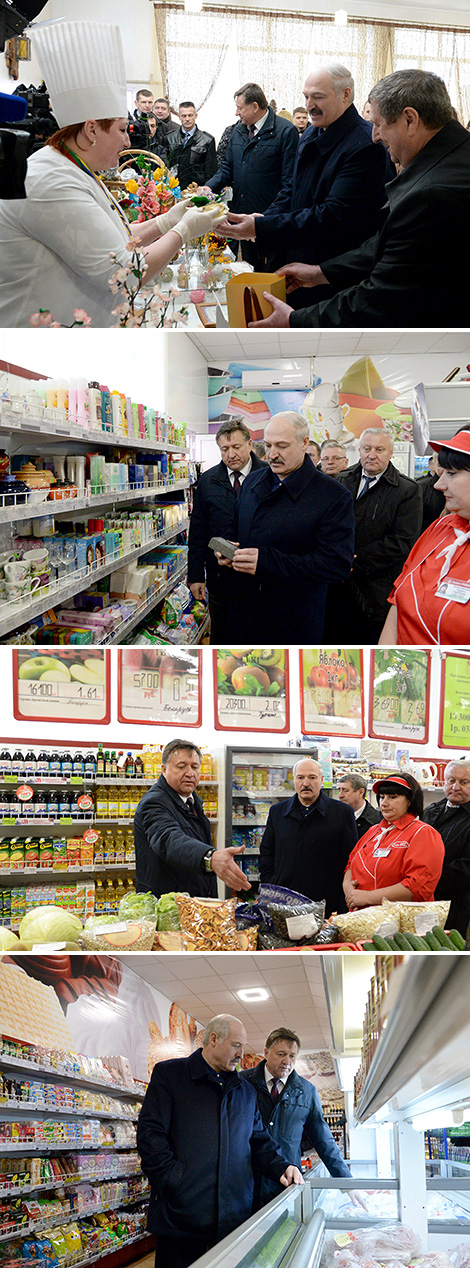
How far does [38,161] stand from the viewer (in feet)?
8.27

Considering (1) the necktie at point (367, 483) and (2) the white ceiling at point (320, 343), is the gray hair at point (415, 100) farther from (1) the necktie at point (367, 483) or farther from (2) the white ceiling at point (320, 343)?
(1) the necktie at point (367, 483)

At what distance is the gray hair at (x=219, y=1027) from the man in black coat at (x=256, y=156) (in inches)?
92.2

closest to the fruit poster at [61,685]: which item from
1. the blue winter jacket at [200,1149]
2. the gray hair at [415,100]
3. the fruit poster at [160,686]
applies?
the fruit poster at [160,686]

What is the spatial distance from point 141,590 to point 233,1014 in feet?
6.34

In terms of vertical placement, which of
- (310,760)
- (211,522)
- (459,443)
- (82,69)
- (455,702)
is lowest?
(310,760)

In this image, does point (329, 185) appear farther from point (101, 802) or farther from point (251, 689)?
point (101, 802)

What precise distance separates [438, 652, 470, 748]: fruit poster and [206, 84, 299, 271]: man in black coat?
55.2 inches


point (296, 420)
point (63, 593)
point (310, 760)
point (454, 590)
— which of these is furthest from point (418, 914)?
point (63, 593)

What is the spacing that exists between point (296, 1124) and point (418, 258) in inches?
102

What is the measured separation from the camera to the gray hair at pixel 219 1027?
2586 mm

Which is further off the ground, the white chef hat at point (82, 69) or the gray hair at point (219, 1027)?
the white chef hat at point (82, 69)

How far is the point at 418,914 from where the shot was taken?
97.7 inches

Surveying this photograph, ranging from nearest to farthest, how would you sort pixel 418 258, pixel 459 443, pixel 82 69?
1. pixel 459 443
2. pixel 82 69
3. pixel 418 258

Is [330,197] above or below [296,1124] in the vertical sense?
above
